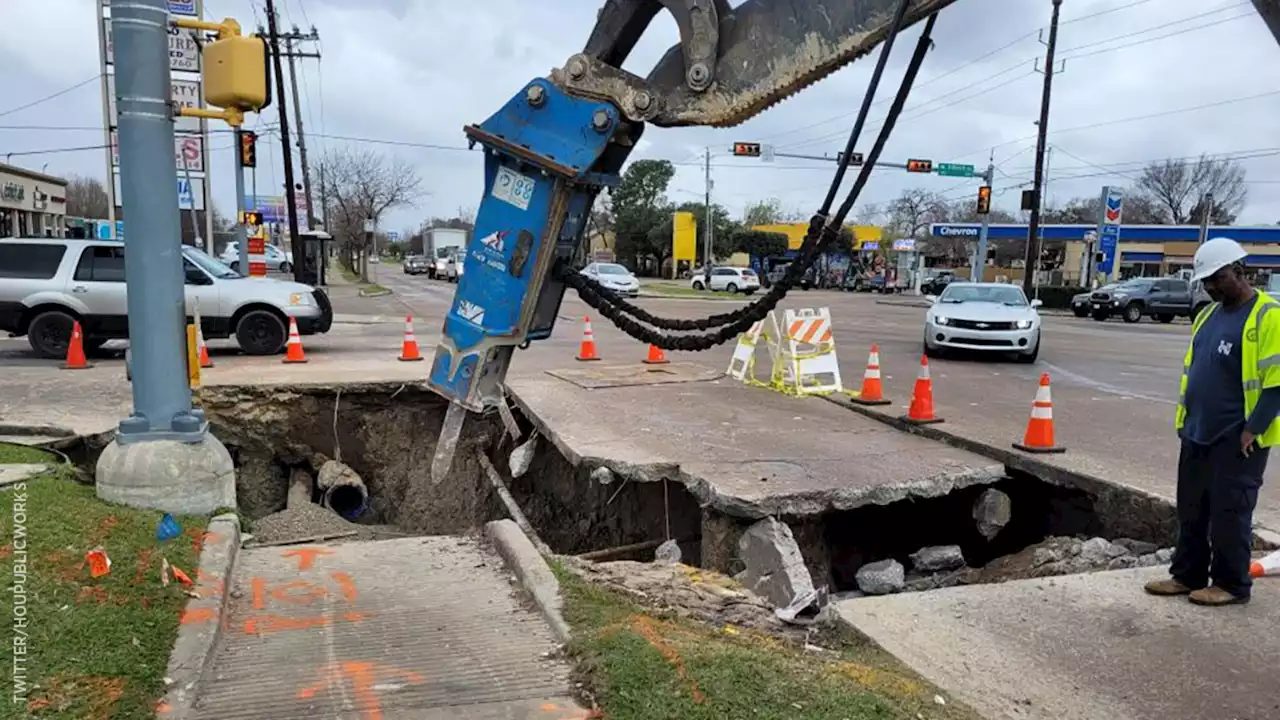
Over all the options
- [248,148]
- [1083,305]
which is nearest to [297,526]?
[248,148]

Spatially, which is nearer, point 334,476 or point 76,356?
point 334,476

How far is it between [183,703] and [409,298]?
3242cm

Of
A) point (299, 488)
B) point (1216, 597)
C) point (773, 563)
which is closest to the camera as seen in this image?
point (1216, 597)

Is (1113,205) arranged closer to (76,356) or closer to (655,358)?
(655,358)

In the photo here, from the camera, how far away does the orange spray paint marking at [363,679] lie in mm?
3135

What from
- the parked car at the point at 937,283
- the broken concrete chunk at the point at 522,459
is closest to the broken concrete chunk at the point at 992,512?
the broken concrete chunk at the point at 522,459

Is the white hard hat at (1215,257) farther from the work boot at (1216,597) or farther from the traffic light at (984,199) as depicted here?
the traffic light at (984,199)

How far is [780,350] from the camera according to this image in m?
11.1

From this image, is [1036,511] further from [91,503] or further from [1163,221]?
[1163,221]

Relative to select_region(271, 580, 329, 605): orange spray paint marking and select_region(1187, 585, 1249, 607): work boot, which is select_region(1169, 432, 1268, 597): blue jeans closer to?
select_region(1187, 585, 1249, 607): work boot

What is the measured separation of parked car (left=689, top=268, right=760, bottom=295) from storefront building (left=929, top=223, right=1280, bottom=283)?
16283mm

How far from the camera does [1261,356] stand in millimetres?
4027

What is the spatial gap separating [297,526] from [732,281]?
40962 mm

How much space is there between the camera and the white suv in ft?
41.0
